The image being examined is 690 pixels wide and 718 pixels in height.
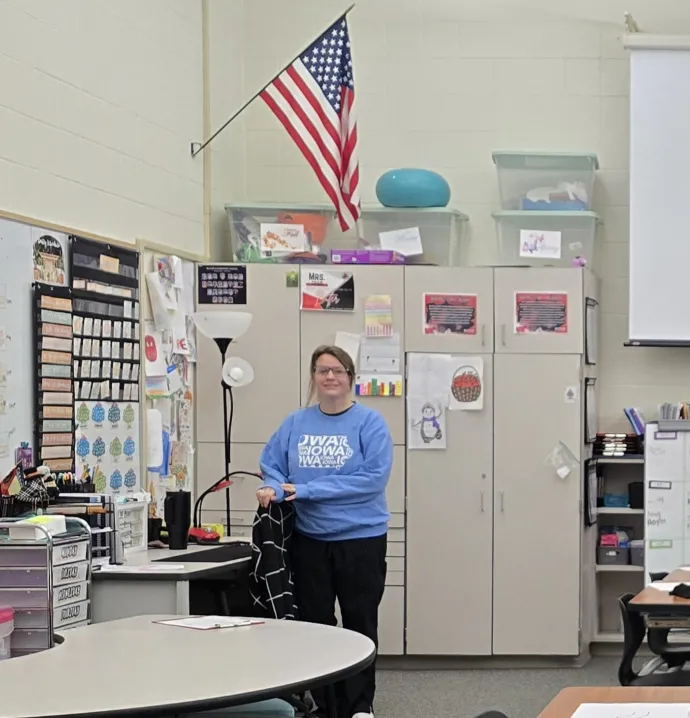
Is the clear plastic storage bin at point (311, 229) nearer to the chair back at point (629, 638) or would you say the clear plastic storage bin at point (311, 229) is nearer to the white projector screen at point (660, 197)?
the white projector screen at point (660, 197)

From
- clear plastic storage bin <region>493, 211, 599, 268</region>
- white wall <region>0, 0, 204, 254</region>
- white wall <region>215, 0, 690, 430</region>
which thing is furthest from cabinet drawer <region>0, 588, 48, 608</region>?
white wall <region>215, 0, 690, 430</region>

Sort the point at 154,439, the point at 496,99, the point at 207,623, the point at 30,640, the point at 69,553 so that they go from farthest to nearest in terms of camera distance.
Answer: the point at 496,99
the point at 154,439
the point at 69,553
the point at 30,640
the point at 207,623

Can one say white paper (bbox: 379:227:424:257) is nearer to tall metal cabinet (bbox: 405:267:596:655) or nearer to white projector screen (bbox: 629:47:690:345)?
tall metal cabinet (bbox: 405:267:596:655)

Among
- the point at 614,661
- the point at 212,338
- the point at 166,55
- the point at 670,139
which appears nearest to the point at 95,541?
the point at 212,338

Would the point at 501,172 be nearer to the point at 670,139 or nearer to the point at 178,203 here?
the point at 670,139

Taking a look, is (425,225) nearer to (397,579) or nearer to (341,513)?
(397,579)

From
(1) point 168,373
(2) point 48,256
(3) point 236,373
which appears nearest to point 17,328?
(2) point 48,256

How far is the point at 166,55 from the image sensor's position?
5785mm

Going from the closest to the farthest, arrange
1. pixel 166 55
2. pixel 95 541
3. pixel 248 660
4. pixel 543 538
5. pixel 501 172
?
pixel 248 660 < pixel 95 541 < pixel 166 55 < pixel 543 538 < pixel 501 172

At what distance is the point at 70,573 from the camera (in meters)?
3.82

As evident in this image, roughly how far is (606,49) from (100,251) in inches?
133

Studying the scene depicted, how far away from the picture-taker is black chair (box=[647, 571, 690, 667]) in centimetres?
419

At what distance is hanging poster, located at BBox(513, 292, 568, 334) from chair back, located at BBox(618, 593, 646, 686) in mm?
2383

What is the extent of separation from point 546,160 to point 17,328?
3353mm
